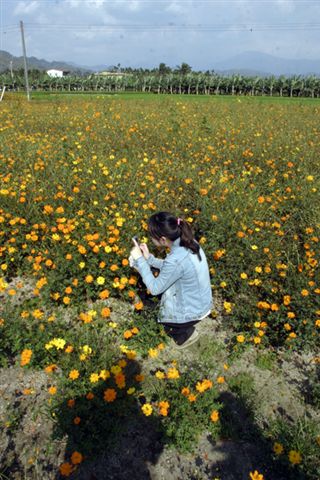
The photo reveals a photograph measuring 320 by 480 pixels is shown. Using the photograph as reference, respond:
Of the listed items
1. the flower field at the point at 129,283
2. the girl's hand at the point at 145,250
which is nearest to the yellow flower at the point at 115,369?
the flower field at the point at 129,283

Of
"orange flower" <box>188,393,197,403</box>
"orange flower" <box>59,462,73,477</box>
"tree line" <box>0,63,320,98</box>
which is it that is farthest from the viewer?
"tree line" <box>0,63,320,98</box>

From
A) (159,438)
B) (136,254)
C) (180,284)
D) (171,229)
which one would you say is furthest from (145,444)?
(171,229)

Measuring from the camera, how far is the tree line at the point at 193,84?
42375 mm

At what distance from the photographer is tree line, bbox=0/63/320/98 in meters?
42.4

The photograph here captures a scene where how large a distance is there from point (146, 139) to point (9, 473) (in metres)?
6.93

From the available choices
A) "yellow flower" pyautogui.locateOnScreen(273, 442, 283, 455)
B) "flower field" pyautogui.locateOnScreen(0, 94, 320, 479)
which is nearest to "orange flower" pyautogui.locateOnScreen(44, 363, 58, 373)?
"flower field" pyautogui.locateOnScreen(0, 94, 320, 479)

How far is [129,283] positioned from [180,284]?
2.66 ft

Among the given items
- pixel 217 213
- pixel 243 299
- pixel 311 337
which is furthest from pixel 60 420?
pixel 217 213

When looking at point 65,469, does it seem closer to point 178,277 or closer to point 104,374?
point 104,374

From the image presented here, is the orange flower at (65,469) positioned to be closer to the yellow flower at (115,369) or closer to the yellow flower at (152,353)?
the yellow flower at (115,369)

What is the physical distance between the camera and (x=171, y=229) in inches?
101

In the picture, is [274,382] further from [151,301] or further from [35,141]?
[35,141]

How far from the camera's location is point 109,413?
2.30 metres

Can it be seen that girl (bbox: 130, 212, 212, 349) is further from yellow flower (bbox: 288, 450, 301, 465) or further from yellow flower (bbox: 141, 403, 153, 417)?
yellow flower (bbox: 288, 450, 301, 465)
